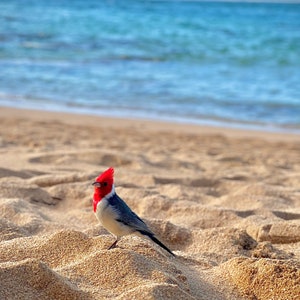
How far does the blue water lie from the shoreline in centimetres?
43

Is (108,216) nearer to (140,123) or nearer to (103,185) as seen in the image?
(103,185)

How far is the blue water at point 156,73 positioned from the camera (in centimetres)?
1054

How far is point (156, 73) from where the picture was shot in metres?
14.2

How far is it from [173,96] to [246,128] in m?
2.44

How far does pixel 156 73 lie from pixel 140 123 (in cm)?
502

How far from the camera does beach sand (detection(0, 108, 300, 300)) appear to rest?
268cm

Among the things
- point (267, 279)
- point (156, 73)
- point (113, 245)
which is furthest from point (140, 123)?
point (267, 279)

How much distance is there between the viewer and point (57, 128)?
8.34 m

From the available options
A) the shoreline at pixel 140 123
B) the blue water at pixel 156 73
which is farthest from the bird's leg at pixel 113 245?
the blue water at pixel 156 73

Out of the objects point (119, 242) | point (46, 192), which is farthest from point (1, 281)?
point (46, 192)

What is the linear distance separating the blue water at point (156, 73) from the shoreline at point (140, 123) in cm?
43

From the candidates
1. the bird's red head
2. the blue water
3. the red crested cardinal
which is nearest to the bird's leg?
the red crested cardinal

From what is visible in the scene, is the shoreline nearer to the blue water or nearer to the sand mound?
the blue water

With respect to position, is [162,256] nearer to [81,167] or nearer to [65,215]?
[65,215]
